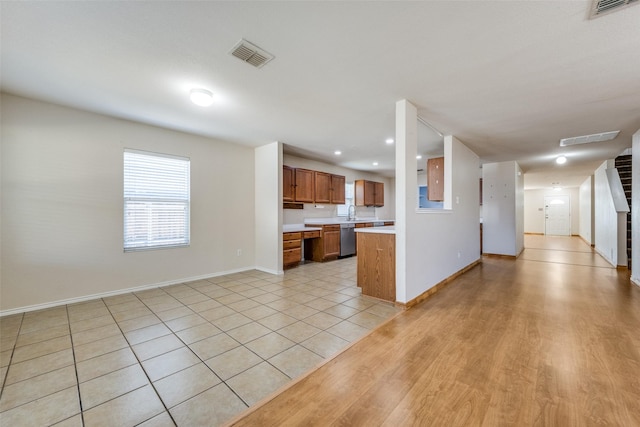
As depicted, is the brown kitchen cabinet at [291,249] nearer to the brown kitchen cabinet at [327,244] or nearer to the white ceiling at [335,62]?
the brown kitchen cabinet at [327,244]

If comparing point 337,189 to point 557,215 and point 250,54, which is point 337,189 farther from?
point 557,215

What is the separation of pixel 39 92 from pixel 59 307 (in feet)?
8.15

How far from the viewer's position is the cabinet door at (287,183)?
5.47 meters

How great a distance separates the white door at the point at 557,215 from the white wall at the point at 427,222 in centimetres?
983

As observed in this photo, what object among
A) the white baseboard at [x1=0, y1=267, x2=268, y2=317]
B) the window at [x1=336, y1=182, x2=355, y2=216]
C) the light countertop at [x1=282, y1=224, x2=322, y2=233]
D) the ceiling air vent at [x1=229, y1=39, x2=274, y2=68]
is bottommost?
the white baseboard at [x1=0, y1=267, x2=268, y2=317]

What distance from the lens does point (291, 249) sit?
5.20 meters

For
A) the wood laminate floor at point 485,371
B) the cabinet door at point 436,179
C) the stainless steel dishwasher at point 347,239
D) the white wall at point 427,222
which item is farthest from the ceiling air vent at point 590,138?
the stainless steel dishwasher at point 347,239

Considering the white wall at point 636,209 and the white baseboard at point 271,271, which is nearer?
the white wall at point 636,209

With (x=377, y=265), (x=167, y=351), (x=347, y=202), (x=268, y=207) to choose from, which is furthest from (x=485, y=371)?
(x=347, y=202)

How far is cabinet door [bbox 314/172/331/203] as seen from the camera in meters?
6.25

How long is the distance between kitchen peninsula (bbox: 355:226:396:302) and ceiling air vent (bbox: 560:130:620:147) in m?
3.77

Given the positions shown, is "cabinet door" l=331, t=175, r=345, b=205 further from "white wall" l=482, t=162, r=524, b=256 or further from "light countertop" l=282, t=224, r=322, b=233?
"white wall" l=482, t=162, r=524, b=256

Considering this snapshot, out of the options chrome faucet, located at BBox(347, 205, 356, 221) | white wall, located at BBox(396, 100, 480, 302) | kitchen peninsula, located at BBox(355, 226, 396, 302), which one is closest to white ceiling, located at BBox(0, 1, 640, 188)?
white wall, located at BBox(396, 100, 480, 302)

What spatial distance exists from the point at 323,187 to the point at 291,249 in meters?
1.96
